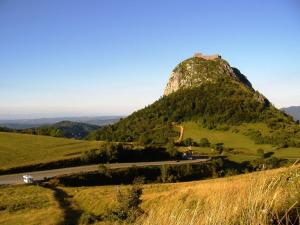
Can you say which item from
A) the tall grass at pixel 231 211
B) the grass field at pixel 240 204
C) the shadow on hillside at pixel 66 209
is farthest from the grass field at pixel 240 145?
the tall grass at pixel 231 211

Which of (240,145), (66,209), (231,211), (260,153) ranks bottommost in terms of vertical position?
(260,153)

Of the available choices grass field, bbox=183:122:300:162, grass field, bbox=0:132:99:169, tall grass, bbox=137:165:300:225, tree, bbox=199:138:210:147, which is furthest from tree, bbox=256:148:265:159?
tall grass, bbox=137:165:300:225

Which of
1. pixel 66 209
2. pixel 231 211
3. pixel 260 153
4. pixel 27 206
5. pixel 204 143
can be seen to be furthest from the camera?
pixel 204 143

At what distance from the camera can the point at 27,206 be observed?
181 feet

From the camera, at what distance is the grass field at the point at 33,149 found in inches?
3910

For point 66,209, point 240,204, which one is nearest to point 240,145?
point 66,209

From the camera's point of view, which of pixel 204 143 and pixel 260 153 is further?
pixel 204 143

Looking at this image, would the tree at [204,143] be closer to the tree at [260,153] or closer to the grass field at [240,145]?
the grass field at [240,145]

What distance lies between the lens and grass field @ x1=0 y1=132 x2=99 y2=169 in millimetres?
99312

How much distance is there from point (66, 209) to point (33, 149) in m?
64.1

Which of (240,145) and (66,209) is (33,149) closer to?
(66,209)

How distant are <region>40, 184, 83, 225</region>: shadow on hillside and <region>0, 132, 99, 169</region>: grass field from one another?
29996 millimetres

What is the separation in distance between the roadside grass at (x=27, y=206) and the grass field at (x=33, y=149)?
27.7m

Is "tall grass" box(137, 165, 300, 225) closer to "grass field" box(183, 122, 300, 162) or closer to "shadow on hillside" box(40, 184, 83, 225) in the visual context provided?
"shadow on hillside" box(40, 184, 83, 225)
